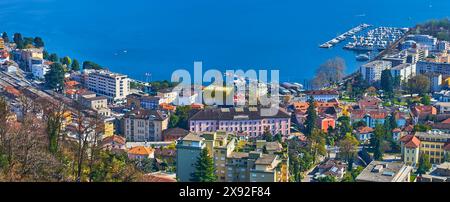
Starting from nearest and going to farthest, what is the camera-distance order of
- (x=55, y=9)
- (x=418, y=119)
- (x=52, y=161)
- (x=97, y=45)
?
(x=52, y=161) → (x=418, y=119) → (x=97, y=45) → (x=55, y=9)

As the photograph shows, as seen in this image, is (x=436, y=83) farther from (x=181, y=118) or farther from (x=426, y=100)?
(x=181, y=118)

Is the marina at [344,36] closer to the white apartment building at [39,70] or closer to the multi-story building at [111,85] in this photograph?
the multi-story building at [111,85]

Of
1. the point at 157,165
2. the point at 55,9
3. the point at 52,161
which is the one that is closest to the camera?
the point at 52,161

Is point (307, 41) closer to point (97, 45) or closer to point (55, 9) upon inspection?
point (97, 45)

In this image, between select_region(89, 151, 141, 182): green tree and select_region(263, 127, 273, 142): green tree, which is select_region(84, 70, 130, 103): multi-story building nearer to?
select_region(263, 127, 273, 142): green tree
